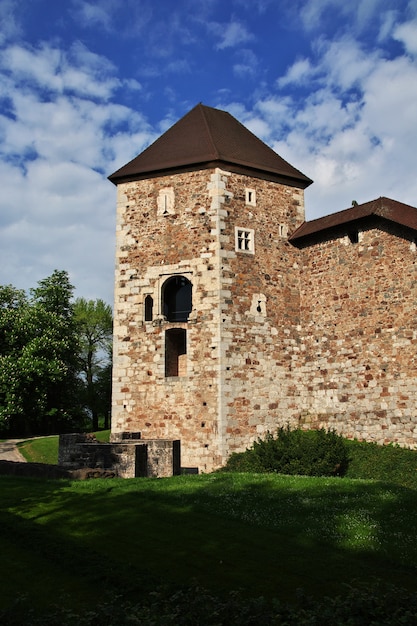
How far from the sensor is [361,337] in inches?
857

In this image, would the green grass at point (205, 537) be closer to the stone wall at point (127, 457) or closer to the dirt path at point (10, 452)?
the stone wall at point (127, 457)

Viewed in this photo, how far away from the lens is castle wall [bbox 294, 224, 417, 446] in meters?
20.5

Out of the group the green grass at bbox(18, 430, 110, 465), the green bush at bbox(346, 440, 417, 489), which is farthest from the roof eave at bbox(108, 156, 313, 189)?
the green grass at bbox(18, 430, 110, 465)

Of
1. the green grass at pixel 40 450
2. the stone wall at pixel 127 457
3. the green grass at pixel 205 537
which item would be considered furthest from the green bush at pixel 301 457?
the green grass at pixel 40 450

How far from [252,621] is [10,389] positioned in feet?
95.9

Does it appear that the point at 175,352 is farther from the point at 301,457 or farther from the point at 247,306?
the point at 301,457

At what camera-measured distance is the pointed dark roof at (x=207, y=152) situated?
23.7 metres

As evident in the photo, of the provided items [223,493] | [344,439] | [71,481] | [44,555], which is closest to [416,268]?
[344,439]

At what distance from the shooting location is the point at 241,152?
968 inches

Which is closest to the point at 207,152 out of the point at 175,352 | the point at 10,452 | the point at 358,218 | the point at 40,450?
the point at 358,218

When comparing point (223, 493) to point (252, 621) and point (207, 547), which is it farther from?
point (252, 621)

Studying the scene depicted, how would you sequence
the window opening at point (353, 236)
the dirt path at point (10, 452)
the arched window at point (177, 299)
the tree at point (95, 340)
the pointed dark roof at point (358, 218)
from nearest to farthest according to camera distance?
1. the pointed dark roof at point (358, 218)
2. the window opening at point (353, 236)
3. the arched window at point (177, 299)
4. the dirt path at point (10, 452)
5. the tree at point (95, 340)

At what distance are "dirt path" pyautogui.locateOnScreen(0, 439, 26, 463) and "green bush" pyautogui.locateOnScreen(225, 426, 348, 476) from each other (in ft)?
38.9

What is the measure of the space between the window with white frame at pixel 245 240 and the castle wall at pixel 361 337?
7.77 feet
